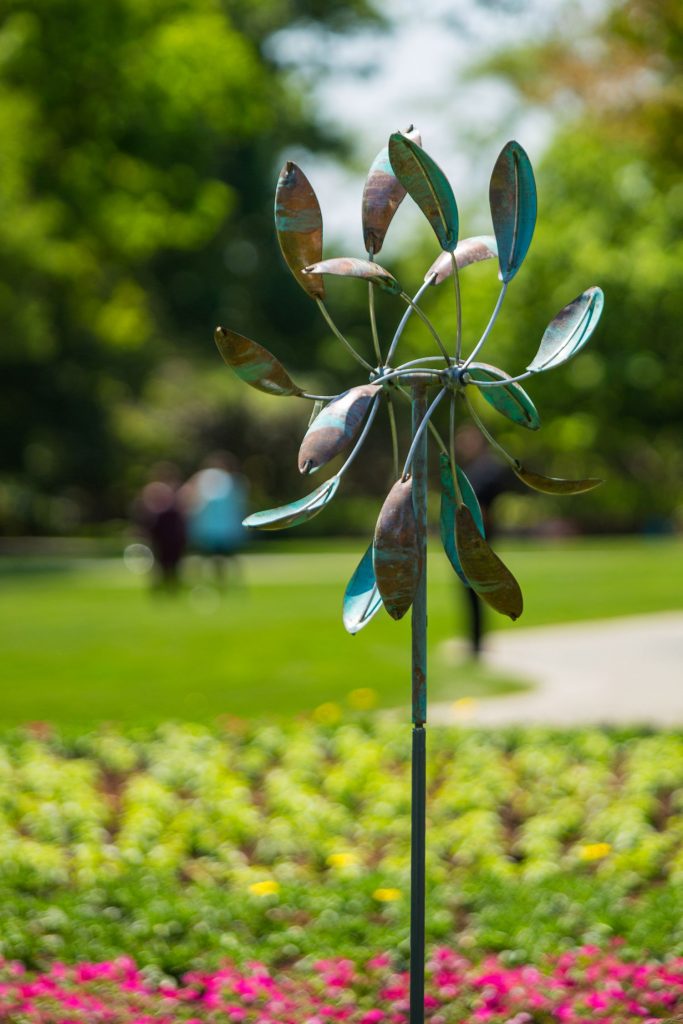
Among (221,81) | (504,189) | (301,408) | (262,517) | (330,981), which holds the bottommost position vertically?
(330,981)

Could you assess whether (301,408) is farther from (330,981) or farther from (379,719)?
(330,981)

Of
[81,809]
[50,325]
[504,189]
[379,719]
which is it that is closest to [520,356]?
[50,325]

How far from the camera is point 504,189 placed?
3121mm

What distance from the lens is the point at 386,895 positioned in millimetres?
4695

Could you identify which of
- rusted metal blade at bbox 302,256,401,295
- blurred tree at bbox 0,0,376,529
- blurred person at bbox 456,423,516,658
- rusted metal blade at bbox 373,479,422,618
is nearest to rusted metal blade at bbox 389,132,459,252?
rusted metal blade at bbox 302,256,401,295

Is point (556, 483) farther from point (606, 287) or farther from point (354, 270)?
point (606, 287)

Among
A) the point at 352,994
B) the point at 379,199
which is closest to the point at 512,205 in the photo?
the point at 379,199

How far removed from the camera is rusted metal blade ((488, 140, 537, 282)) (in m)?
3.09

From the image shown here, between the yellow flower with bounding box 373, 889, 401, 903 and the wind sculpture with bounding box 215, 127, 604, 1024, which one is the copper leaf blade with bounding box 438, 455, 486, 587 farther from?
the yellow flower with bounding box 373, 889, 401, 903

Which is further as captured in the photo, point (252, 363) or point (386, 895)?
point (386, 895)

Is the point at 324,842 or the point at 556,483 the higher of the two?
the point at 556,483

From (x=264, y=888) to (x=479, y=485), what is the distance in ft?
19.3

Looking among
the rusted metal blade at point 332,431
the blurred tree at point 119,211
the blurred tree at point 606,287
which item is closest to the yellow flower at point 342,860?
the rusted metal blade at point 332,431

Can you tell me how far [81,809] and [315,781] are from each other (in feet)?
3.94
